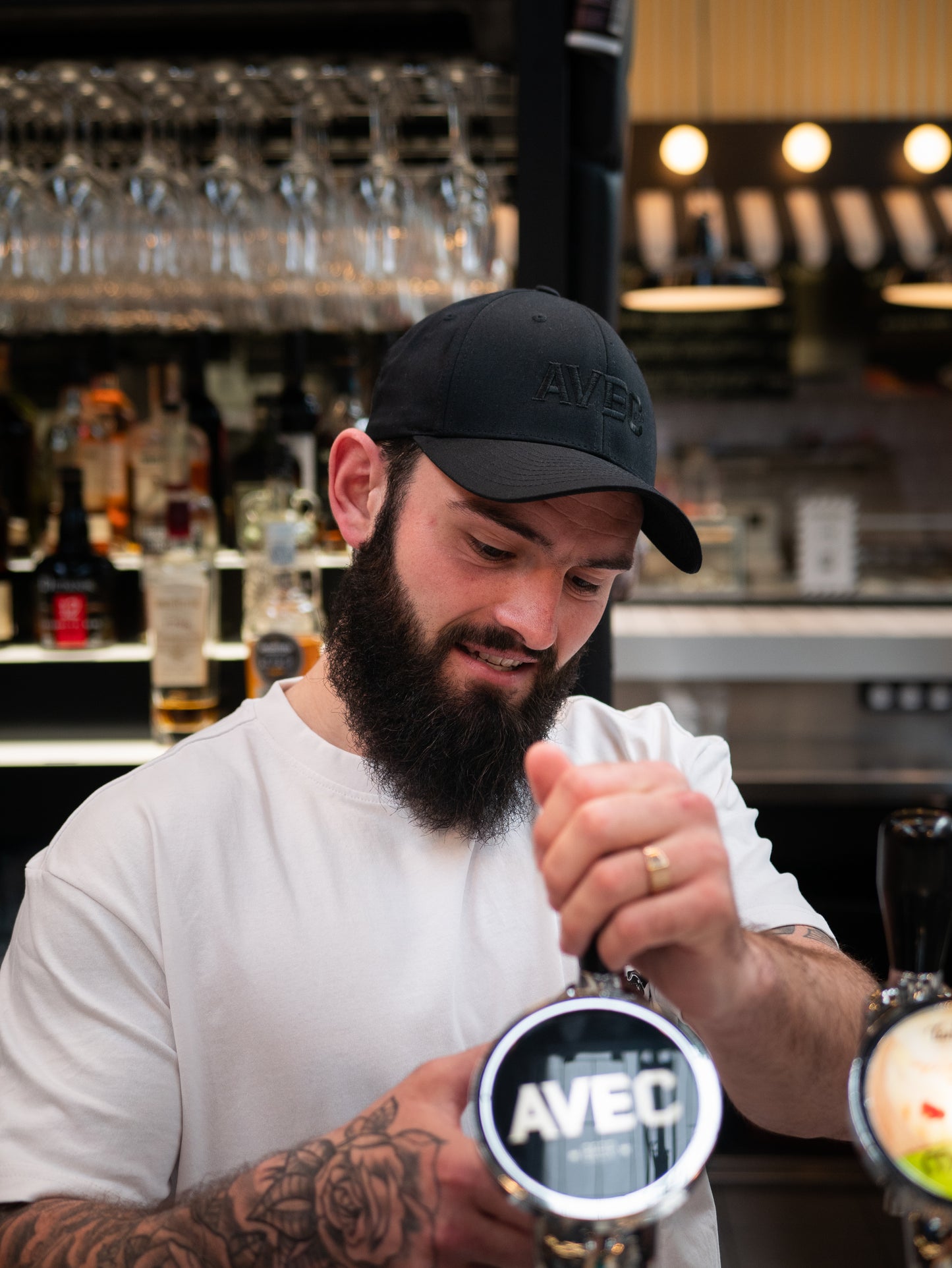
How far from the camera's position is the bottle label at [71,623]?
1960mm

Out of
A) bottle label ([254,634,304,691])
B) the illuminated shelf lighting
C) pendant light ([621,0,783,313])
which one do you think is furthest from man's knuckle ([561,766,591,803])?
pendant light ([621,0,783,313])

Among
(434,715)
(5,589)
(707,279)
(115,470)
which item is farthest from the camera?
(707,279)

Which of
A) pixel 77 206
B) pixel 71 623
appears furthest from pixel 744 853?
pixel 77 206

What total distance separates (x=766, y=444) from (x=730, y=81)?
1544 mm

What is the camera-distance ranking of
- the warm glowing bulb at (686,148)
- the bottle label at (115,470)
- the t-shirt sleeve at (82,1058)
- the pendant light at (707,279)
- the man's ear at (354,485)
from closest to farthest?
the t-shirt sleeve at (82,1058)
the man's ear at (354,485)
the bottle label at (115,470)
the pendant light at (707,279)
the warm glowing bulb at (686,148)

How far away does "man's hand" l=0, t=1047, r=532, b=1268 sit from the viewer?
2.11 ft

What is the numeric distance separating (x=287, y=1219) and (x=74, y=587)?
1396 millimetres

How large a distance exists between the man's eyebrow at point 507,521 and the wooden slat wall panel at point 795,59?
437cm

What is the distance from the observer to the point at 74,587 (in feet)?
6.37

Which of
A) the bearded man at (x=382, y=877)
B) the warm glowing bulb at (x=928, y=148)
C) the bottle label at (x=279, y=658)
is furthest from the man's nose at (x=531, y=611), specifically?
the warm glowing bulb at (x=928, y=148)

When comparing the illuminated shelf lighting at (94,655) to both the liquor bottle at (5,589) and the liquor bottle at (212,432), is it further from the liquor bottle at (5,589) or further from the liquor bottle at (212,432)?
the liquor bottle at (212,432)

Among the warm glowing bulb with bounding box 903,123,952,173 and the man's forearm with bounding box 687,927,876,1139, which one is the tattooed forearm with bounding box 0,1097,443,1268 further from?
the warm glowing bulb with bounding box 903,123,952,173

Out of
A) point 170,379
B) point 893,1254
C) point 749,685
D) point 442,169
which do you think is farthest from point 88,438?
point 749,685

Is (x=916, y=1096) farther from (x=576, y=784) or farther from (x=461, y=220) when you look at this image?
(x=461, y=220)
